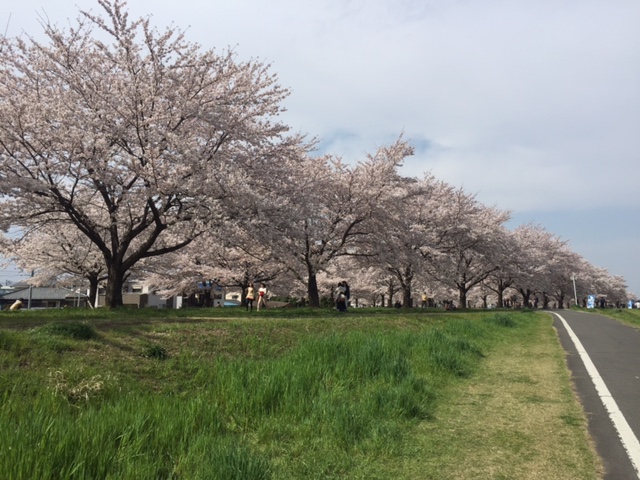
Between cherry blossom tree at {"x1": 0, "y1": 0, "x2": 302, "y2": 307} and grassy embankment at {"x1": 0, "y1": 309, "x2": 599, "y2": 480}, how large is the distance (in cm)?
633

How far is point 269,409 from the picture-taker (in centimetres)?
578

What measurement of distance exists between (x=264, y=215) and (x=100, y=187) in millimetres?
5597

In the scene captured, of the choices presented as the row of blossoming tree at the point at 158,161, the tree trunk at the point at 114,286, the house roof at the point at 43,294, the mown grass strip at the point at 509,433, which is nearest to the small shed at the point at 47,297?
the house roof at the point at 43,294

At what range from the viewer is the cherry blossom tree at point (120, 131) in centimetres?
1441

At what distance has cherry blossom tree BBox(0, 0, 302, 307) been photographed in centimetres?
1441

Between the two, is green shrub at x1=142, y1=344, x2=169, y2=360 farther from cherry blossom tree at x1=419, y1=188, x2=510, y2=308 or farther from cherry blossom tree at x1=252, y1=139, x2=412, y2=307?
cherry blossom tree at x1=419, y1=188, x2=510, y2=308

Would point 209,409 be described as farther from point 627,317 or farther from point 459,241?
point 459,241

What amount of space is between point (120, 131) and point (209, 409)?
40.4 ft

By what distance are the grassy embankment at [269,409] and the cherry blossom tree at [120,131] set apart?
633 cm

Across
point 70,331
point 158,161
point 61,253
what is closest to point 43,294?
point 61,253

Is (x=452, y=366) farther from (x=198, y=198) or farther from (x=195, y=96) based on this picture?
(x=195, y=96)

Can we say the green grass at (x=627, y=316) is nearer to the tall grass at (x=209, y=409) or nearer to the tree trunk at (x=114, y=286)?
the tall grass at (x=209, y=409)

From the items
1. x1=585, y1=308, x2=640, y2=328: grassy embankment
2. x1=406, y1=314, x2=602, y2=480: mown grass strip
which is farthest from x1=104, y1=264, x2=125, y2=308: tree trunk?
x1=585, y1=308, x2=640, y2=328: grassy embankment

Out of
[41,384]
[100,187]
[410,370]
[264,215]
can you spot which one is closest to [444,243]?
[264,215]
